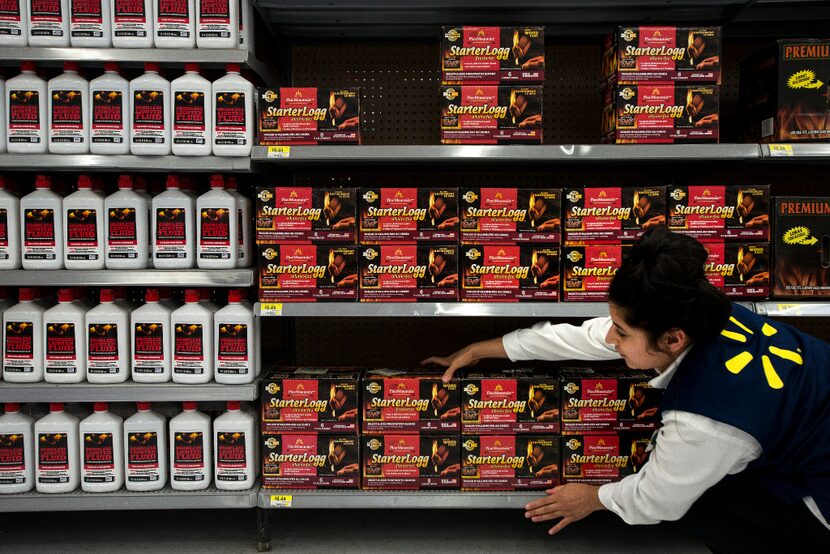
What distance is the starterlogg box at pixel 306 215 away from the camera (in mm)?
1798

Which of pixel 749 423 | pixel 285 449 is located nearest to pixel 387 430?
pixel 285 449

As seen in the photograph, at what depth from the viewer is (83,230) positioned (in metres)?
1.83

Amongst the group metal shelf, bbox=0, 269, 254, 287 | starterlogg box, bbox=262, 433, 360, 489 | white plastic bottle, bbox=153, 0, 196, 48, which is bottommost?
starterlogg box, bbox=262, 433, 360, 489

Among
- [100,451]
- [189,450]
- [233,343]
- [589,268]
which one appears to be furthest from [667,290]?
[100,451]

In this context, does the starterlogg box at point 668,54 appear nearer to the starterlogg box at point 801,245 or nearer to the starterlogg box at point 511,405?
the starterlogg box at point 801,245

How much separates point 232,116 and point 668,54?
146cm

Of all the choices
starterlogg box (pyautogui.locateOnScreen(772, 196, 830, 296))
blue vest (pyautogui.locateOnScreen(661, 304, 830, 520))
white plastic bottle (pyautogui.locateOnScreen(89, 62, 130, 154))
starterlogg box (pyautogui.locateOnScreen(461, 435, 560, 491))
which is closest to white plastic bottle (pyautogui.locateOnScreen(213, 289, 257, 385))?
white plastic bottle (pyautogui.locateOnScreen(89, 62, 130, 154))

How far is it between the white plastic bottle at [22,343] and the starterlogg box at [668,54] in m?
2.13

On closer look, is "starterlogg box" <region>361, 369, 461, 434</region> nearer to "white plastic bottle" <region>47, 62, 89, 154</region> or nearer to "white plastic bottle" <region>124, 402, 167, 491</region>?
"white plastic bottle" <region>124, 402, 167, 491</region>

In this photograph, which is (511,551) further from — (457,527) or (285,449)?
(285,449)

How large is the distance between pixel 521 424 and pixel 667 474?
549mm

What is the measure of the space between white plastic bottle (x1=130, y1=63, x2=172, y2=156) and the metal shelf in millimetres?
410

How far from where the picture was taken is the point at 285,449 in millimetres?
1848

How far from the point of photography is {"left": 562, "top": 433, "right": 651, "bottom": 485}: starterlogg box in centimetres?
182
